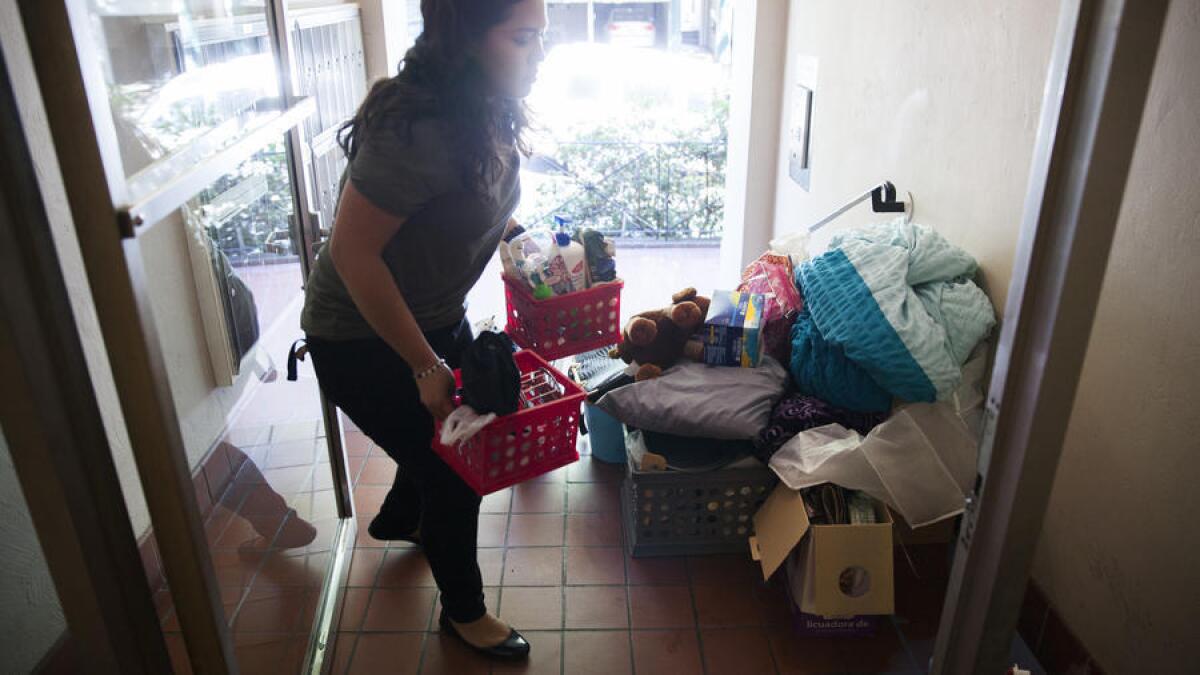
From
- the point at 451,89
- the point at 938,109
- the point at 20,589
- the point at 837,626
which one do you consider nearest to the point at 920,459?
the point at 837,626

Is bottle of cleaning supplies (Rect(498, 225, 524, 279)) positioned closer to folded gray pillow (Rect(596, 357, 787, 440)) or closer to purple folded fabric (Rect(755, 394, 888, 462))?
folded gray pillow (Rect(596, 357, 787, 440))

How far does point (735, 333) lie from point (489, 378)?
31.2 inches

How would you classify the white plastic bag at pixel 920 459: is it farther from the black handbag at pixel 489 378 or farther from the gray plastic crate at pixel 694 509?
the black handbag at pixel 489 378

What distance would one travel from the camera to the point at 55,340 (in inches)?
32.2

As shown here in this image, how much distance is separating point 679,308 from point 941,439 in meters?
0.69

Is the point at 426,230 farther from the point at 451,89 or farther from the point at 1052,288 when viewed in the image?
the point at 1052,288

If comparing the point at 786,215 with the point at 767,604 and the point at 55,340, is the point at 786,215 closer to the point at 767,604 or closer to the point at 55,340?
the point at 767,604

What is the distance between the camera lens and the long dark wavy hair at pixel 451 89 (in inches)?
49.3

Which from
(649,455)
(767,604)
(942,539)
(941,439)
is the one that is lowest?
(767,604)

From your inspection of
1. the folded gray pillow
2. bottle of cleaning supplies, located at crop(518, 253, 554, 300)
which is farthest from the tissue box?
bottle of cleaning supplies, located at crop(518, 253, 554, 300)

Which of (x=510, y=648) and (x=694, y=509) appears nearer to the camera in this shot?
(x=510, y=648)

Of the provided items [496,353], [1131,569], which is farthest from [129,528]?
[1131,569]

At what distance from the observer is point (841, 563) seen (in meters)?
1.73

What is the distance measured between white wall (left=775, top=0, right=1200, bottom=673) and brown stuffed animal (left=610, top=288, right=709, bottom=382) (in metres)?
0.61
